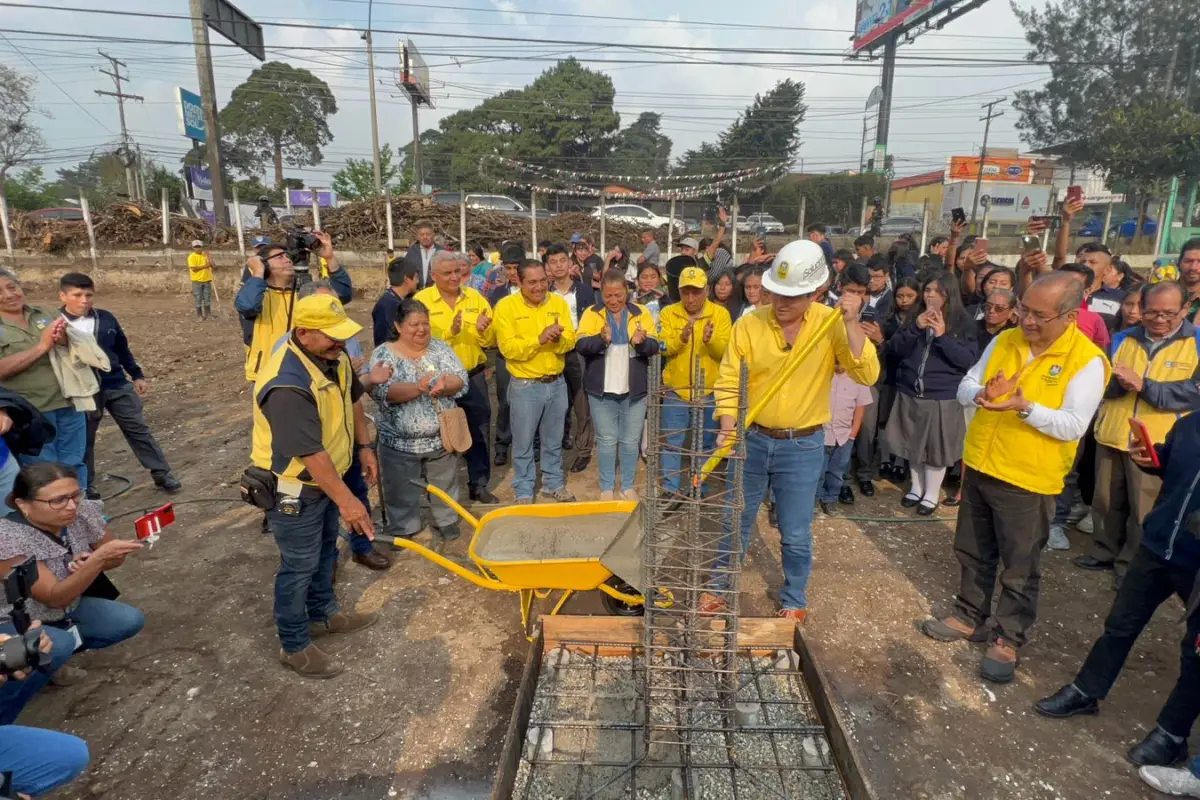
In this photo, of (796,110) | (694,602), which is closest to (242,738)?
(694,602)

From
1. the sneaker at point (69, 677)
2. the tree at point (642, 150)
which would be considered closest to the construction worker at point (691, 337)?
the sneaker at point (69, 677)

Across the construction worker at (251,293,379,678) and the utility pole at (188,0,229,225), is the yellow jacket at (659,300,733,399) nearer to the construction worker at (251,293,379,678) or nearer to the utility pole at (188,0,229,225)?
the construction worker at (251,293,379,678)

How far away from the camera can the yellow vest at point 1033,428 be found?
2996mm

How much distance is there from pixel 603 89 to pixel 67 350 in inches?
1896

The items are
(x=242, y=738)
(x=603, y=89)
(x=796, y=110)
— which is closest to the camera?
(x=242, y=738)

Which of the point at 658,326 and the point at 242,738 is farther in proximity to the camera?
the point at 658,326

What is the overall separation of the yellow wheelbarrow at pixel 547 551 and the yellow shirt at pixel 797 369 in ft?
3.00

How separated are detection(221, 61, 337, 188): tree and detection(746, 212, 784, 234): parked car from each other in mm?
40203

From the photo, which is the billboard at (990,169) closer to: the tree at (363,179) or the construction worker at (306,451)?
the tree at (363,179)

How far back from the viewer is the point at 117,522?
5016mm

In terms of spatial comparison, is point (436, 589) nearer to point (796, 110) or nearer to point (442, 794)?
point (442, 794)

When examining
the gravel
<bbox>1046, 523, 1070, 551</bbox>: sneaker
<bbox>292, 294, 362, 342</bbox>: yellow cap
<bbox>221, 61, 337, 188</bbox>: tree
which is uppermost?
<bbox>221, 61, 337, 188</bbox>: tree

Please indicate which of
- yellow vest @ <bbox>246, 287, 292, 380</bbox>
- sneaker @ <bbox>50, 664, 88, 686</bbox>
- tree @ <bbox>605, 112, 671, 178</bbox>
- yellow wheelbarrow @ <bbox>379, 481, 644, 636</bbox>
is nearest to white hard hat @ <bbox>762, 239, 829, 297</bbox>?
yellow wheelbarrow @ <bbox>379, 481, 644, 636</bbox>

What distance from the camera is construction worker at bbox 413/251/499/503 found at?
16.4 ft
